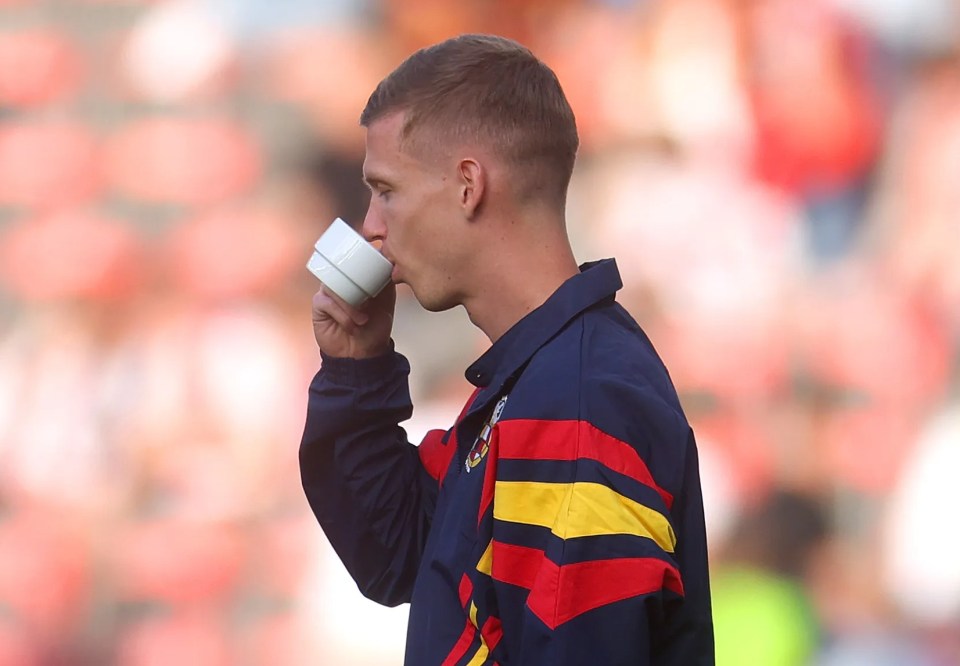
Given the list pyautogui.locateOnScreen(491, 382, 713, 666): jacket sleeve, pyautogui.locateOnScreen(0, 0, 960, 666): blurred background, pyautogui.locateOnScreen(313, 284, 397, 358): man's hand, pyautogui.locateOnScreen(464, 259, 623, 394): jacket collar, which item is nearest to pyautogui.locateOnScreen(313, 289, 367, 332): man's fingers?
pyautogui.locateOnScreen(313, 284, 397, 358): man's hand

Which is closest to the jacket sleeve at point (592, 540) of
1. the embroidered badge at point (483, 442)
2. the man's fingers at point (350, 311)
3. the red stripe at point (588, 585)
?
the red stripe at point (588, 585)

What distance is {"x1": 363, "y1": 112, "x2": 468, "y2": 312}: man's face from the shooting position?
1168 millimetres

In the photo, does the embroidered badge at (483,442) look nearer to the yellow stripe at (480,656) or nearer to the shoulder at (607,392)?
the shoulder at (607,392)

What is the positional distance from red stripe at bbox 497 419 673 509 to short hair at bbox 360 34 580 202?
0.88ft

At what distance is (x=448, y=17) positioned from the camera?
2.30 m

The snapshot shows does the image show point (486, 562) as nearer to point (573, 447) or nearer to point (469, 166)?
point (573, 447)

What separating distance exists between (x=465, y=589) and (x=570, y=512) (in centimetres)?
17

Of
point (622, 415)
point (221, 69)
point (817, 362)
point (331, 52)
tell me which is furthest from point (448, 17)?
point (622, 415)

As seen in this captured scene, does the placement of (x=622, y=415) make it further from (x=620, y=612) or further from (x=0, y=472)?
(x=0, y=472)

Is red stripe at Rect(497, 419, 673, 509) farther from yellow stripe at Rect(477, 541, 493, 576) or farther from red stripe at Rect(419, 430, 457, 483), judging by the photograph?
red stripe at Rect(419, 430, 457, 483)

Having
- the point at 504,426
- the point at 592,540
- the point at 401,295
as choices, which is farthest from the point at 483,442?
the point at 401,295

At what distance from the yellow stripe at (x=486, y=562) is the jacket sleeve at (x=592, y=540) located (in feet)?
0.09

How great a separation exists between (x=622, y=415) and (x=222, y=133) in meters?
1.48

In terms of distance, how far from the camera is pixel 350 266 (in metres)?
1.32
